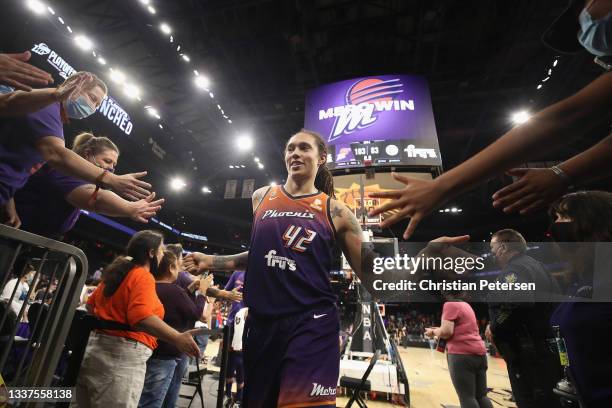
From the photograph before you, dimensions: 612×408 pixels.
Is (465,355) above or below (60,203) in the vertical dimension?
below

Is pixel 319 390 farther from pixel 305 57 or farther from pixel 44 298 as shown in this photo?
pixel 305 57

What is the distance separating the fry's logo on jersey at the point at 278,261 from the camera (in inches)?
60.9

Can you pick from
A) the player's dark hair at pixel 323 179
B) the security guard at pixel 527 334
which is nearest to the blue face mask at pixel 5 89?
the player's dark hair at pixel 323 179

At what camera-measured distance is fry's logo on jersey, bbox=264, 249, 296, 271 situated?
155cm

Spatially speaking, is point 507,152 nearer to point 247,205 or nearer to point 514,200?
point 514,200

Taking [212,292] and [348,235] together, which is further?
[212,292]

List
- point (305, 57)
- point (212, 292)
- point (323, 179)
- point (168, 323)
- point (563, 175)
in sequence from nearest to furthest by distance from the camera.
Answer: point (563, 175) < point (323, 179) < point (168, 323) < point (212, 292) < point (305, 57)

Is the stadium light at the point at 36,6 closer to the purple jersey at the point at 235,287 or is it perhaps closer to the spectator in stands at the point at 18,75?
the spectator in stands at the point at 18,75

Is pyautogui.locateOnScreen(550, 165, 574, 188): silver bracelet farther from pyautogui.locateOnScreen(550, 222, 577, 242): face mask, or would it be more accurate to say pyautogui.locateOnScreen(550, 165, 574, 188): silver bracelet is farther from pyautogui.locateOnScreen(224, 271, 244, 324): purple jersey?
pyautogui.locateOnScreen(224, 271, 244, 324): purple jersey

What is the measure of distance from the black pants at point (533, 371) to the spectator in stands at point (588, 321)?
950 mm

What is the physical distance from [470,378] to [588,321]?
7.83 feet

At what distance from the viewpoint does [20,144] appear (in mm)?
1667

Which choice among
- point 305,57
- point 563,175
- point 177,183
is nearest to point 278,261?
point 563,175

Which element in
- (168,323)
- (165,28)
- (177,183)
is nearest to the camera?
(168,323)
